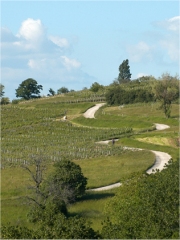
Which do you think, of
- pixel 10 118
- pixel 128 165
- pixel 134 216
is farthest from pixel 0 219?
pixel 10 118

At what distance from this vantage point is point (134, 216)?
2308 cm

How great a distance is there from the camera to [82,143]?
66375mm


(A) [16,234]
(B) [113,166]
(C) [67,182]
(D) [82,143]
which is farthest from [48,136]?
(A) [16,234]

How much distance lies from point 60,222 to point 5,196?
21575 mm

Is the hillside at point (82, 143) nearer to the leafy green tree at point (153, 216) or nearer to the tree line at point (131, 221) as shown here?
the tree line at point (131, 221)

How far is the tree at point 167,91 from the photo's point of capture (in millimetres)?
86750

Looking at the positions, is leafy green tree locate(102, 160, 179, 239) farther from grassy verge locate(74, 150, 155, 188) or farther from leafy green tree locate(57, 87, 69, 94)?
leafy green tree locate(57, 87, 69, 94)

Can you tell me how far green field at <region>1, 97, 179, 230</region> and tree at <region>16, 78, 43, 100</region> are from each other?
30.5 metres

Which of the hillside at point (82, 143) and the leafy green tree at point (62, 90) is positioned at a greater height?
the leafy green tree at point (62, 90)

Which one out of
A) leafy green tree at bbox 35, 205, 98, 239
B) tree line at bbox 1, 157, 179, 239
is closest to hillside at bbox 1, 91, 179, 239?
tree line at bbox 1, 157, 179, 239

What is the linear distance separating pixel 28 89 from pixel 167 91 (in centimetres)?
6784

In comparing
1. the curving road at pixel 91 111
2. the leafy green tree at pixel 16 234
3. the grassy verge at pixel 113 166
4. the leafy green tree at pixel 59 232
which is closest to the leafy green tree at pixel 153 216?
the leafy green tree at pixel 59 232

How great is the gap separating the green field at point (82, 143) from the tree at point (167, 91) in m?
2.16

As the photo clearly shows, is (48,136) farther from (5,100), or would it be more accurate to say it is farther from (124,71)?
(124,71)
